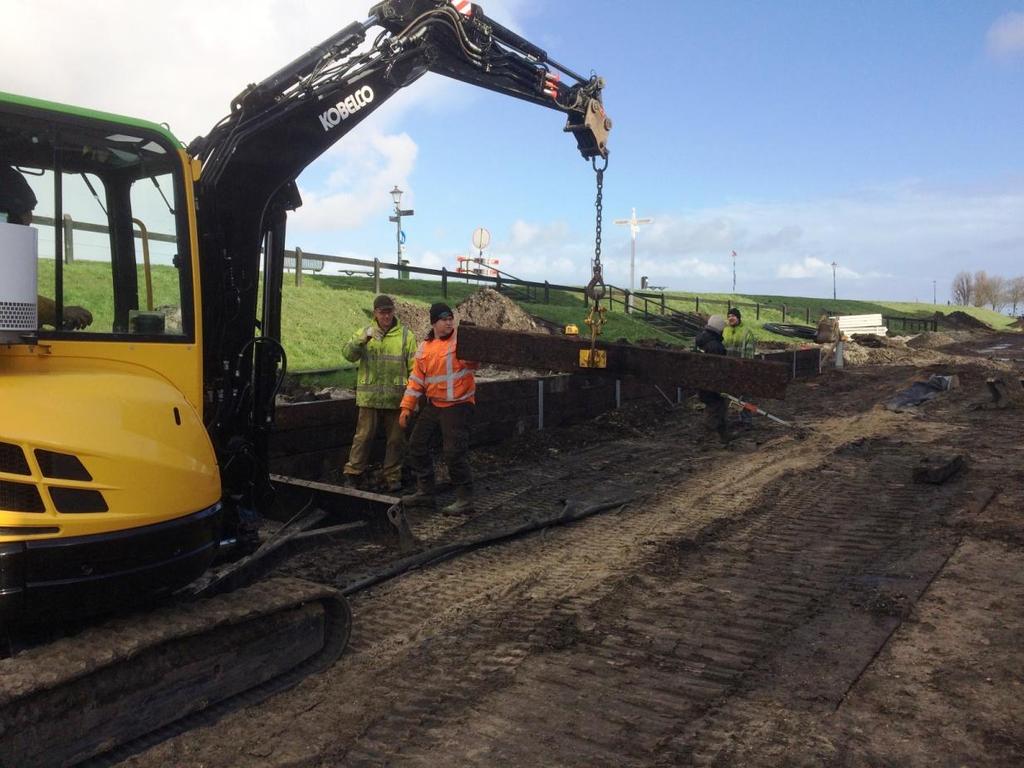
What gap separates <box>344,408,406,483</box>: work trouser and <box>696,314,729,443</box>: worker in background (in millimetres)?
4774

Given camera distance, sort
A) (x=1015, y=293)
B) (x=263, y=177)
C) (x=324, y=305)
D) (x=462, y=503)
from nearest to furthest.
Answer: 1. (x=263, y=177)
2. (x=462, y=503)
3. (x=324, y=305)
4. (x=1015, y=293)

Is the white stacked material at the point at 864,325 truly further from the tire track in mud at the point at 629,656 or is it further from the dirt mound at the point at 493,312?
the tire track in mud at the point at 629,656

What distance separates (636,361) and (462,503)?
228 centimetres

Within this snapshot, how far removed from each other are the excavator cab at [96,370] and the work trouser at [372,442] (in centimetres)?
372

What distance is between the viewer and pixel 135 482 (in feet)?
11.1

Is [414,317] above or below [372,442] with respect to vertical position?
above

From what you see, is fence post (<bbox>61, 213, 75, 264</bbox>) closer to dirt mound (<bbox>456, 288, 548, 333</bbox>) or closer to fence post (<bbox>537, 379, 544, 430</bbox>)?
fence post (<bbox>537, 379, 544, 430</bbox>)

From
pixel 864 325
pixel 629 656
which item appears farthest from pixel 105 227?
pixel 864 325

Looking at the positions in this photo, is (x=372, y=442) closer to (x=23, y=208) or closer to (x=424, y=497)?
(x=424, y=497)

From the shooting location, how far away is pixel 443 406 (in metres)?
7.60

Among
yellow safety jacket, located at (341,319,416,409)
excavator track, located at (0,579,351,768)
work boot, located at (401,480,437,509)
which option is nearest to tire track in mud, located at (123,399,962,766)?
excavator track, located at (0,579,351,768)

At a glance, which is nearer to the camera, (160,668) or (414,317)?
(160,668)

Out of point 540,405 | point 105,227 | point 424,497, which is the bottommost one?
point 424,497

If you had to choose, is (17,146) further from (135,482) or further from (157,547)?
(157,547)
